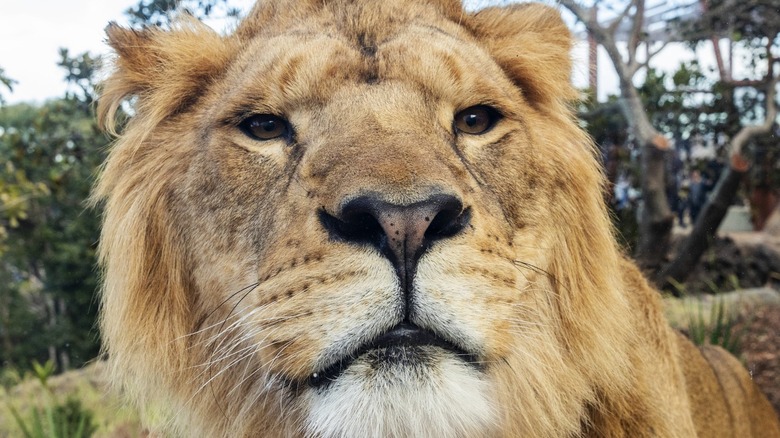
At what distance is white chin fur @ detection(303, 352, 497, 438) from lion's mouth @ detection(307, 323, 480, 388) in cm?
1

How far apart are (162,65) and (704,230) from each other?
4885 mm

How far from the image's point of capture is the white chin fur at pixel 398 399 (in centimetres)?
139

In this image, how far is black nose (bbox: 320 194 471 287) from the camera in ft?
4.31

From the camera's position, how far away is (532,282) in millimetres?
1833

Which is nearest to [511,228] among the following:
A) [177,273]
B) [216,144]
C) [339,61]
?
[339,61]

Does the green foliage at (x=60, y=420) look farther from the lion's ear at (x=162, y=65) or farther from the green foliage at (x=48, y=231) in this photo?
the lion's ear at (x=162, y=65)

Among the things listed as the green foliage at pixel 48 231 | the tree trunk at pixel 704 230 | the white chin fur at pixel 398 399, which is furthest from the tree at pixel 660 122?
the green foliage at pixel 48 231

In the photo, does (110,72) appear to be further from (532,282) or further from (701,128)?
(701,128)

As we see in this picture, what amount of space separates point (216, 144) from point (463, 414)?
990mm

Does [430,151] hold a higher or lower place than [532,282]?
higher

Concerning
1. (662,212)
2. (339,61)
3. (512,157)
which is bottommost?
(662,212)

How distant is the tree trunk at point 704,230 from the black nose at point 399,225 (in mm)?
4618

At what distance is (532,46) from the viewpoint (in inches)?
87.5

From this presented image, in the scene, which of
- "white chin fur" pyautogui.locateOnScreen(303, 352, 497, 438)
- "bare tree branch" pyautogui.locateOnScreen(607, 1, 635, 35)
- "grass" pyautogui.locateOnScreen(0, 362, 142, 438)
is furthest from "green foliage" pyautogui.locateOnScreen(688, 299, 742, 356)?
"white chin fur" pyautogui.locateOnScreen(303, 352, 497, 438)
